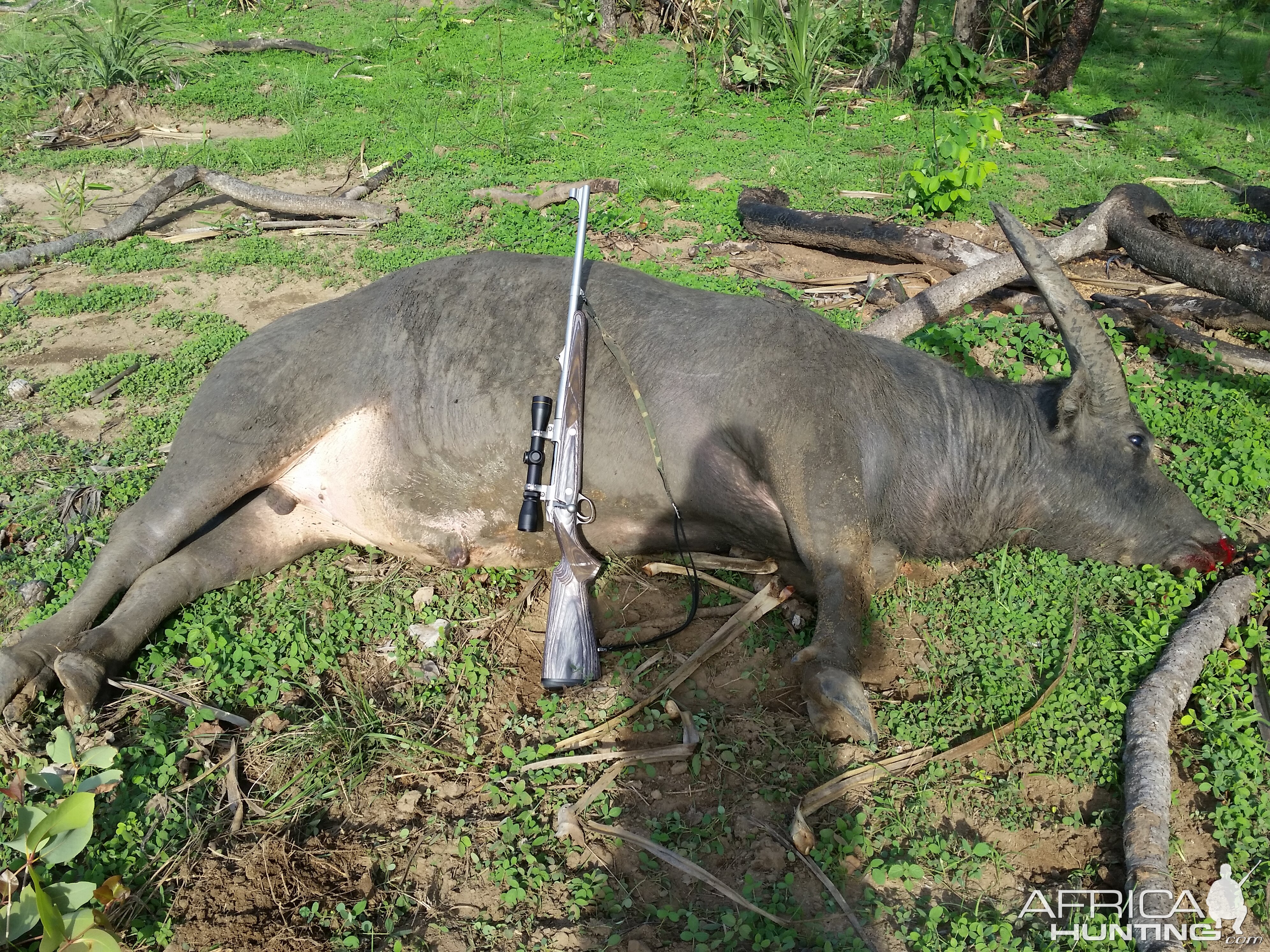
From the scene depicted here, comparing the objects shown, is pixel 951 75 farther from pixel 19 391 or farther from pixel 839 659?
pixel 19 391

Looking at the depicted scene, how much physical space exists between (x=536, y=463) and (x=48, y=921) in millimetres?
2044

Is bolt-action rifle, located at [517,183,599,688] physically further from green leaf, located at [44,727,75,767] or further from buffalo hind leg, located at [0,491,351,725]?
green leaf, located at [44,727,75,767]

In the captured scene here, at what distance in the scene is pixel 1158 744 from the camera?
2.87 meters

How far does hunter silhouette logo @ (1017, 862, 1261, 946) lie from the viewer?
95.3 inches

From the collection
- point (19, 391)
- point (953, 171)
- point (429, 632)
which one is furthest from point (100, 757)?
point (953, 171)

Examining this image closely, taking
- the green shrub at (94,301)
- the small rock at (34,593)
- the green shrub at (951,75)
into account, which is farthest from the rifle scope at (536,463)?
the green shrub at (951,75)

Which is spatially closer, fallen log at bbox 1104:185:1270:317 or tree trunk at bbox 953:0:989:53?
fallen log at bbox 1104:185:1270:317

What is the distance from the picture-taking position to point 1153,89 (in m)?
9.58

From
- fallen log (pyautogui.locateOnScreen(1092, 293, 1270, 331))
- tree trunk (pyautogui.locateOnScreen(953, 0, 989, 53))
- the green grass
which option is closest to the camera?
the green grass

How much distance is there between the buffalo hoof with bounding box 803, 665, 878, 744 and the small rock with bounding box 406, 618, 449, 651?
4.83 feet

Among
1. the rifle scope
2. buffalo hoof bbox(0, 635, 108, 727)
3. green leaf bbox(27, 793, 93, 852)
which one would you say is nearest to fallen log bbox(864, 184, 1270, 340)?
the rifle scope

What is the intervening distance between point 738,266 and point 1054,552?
3054 millimetres

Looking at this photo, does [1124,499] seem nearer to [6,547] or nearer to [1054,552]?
[1054,552]

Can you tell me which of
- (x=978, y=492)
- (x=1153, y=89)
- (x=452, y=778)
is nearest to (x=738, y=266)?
(x=978, y=492)
